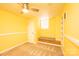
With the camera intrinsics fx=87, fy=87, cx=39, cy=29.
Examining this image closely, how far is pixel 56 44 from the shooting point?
408 cm

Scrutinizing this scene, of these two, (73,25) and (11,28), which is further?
(11,28)

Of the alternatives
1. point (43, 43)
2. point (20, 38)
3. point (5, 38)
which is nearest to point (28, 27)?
point (20, 38)

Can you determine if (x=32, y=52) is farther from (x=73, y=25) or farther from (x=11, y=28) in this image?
(x=73, y=25)

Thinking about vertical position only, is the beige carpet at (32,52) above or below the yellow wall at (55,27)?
below

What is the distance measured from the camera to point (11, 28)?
3.38m

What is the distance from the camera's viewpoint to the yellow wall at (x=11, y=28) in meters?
2.96

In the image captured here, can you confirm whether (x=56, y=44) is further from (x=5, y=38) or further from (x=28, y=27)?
(x=5, y=38)

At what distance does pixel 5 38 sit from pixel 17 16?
1.06 meters

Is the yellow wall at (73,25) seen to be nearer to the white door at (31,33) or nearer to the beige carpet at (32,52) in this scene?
the beige carpet at (32,52)

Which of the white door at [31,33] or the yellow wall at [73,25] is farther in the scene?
the white door at [31,33]

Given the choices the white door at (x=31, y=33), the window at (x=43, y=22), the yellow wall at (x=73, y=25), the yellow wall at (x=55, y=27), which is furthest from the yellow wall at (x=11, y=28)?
the yellow wall at (x=73, y=25)

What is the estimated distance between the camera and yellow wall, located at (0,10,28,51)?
9.73 feet

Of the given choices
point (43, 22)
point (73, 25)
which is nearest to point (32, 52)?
point (43, 22)

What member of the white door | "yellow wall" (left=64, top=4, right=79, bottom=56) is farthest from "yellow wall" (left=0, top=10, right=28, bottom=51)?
"yellow wall" (left=64, top=4, right=79, bottom=56)
